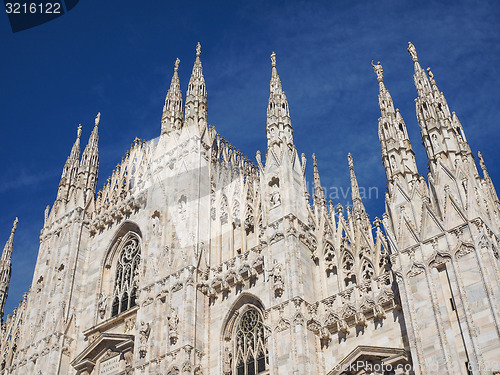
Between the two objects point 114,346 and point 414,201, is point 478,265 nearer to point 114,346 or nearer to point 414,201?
point 414,201

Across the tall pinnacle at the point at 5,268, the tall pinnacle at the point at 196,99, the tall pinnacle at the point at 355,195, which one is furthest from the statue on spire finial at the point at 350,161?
the tall pinnacle at the point at 5,268

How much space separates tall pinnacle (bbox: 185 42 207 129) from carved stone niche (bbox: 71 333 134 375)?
9632 millimetres

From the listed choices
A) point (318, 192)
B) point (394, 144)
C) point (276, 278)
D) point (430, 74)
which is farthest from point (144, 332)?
point (430, 74)

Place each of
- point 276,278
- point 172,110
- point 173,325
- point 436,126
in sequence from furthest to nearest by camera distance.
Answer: point 172,110 → point 173,325 → point 276,278 → point 436,126

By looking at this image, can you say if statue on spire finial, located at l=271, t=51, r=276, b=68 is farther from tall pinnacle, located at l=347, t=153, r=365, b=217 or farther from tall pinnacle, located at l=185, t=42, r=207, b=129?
tall pinnacle, located at l=347, t=153, r=365, b=217

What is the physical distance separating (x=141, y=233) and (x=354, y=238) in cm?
1032

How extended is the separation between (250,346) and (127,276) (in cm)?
820

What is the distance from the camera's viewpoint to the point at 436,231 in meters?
19.2

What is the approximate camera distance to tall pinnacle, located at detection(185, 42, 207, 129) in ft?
101

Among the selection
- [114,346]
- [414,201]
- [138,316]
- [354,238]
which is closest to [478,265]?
[414,201]

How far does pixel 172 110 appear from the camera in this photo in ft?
105

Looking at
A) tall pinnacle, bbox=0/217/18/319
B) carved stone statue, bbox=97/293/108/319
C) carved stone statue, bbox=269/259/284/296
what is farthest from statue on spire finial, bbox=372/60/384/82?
tall pinnacle, bbox=0/217/18/319

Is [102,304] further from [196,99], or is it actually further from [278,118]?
[278,118]

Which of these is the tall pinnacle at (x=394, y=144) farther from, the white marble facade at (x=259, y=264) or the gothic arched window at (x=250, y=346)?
the gothic arched window at (x=250, y=346)
